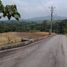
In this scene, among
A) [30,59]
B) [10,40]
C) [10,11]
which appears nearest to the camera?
[30,59]

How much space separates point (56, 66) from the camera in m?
13.3

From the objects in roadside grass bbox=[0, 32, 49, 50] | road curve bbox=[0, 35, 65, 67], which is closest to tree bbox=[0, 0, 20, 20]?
roadside grass bbox=[0, 32, 49, 50]

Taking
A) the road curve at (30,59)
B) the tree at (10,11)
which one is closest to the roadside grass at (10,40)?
the road curve at (30,59)

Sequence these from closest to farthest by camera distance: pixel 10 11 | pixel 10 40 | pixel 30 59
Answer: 1. pixel 30 59
2. pixel 10 40
3. pixel 10 11

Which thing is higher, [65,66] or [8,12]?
[8,12]

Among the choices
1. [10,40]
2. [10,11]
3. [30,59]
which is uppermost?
[10,11]

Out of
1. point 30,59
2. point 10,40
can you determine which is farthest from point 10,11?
point 30,59

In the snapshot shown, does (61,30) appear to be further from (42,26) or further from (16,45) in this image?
(16,45)

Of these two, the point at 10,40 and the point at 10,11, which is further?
the point at 10,11

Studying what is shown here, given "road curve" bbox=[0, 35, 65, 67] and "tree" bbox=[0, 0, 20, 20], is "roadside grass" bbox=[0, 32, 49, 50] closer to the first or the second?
"road curve" bbox=[0, 35, 65, 67]

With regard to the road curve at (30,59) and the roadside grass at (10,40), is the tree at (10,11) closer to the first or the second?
the roadside grass at (10,40)

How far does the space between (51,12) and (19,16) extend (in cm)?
7527

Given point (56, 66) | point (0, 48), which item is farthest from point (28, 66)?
point (0, 48)

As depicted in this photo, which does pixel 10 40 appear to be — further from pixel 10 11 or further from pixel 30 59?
pixel 30 59
